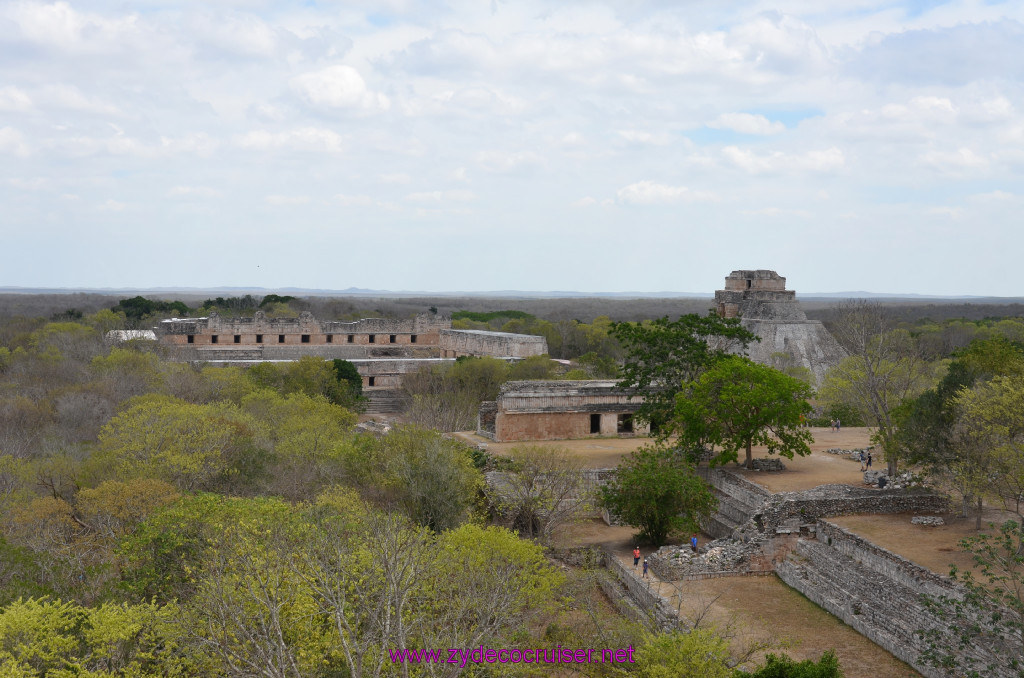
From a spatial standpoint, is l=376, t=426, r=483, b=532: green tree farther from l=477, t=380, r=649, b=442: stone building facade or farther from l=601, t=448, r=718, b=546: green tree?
l=477, t=380, r=649, b=442: stone building facade

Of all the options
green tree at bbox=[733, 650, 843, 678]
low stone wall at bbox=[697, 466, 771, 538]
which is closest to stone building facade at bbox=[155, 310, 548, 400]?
low stone wall at bbox=[697, 466, 771, 538]

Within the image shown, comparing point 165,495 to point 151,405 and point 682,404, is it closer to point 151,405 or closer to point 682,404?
point 151,405

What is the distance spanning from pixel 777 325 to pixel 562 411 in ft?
33.5

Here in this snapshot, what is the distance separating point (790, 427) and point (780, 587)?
469 cm

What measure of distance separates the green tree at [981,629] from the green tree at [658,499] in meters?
5.32

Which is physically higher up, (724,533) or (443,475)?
(443,475)

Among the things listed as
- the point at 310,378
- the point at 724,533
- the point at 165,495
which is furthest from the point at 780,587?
the point at 310,378

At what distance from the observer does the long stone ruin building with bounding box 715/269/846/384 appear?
92.7 feet

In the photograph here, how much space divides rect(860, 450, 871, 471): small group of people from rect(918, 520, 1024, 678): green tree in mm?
6891

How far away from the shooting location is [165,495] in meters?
13.2

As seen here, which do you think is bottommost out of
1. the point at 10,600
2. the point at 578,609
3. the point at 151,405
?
the point at 578,609

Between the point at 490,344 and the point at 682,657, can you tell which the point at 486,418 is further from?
the point at 682,657

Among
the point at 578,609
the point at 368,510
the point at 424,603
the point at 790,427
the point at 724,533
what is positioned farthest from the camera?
the point at 790,427

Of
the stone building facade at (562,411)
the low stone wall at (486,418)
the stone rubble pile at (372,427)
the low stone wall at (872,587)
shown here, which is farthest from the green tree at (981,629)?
the stone rubble pile at (372,427)
